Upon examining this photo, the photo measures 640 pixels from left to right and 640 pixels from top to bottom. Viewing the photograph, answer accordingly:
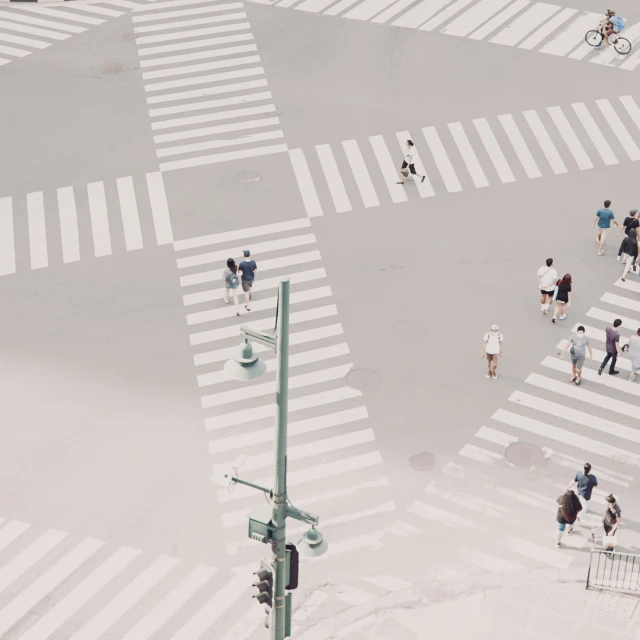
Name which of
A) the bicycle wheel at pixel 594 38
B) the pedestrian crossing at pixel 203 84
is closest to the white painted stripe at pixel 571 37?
the bicycle wheel at pixel 594 38

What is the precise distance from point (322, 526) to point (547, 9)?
21.9 metres

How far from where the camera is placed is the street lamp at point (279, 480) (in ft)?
47.0

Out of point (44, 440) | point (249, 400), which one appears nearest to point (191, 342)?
point (249, 400)

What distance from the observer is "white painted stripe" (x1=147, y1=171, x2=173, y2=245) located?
96.3 feet

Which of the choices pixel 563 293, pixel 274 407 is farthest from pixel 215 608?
pixel 563 293

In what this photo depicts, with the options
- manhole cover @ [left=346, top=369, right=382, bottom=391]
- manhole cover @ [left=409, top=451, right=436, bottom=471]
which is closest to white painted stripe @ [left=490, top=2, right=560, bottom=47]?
manhole cover @ [left=346, top=369, right=382, bottom=391]

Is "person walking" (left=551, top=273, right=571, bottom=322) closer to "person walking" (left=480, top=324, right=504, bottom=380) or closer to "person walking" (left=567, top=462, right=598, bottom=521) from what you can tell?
"person walking" (left=480, top=324, right=504, bottom=380)

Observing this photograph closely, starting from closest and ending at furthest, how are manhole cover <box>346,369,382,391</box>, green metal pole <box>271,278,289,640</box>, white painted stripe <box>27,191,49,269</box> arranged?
green metal pole <box>271,278,289,640</box> < manhole cover <box>346,369,382,391</box> < white painted stripe <box>27,191,49,269</box>

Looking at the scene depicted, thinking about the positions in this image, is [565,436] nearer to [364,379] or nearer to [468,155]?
[364,379]

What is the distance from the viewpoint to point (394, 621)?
68.1ft

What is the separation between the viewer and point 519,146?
32.2 m

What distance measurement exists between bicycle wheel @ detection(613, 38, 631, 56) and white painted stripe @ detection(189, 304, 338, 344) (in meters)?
14.3

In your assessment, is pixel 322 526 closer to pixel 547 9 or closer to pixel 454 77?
pixel 454 77

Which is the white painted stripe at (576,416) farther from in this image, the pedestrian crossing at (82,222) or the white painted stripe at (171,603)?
the pedestrian crossing at (82,222)
